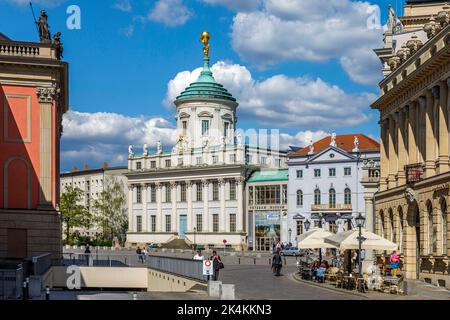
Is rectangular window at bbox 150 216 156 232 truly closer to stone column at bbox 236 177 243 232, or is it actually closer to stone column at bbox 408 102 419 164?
stone column at bbox 236 177 243 232

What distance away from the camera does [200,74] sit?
145250 millimetres

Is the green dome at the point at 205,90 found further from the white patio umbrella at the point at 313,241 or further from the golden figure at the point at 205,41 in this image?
the white patio umbrella at the point at 313,241

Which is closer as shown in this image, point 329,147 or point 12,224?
point 12,224

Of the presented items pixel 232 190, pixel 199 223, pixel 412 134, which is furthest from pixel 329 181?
pixel 412 134

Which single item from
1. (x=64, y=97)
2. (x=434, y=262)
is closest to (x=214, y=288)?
(x=434, y=262)

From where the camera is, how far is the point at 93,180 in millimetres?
172875

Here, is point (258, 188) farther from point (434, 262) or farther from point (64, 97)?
point (434, 262)

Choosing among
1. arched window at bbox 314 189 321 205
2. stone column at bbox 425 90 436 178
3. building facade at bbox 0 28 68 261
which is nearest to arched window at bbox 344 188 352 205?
arched window at bbox 314 189 321 205

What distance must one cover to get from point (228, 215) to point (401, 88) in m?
82.9

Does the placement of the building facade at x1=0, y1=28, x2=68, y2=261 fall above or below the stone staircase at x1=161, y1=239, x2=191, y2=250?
above

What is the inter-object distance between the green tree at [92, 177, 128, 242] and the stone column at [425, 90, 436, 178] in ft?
357

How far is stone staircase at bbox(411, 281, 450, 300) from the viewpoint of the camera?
32.6 metres

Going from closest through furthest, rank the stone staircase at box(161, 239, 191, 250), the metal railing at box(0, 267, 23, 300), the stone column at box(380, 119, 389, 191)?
1. the metal railing at box(0, 267, 23, 300)
2. the stone column at box(380, 119, 389, 191)
3. the stone staircase at box(161, 239, 191, 250)

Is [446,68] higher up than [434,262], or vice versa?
[446,68]
